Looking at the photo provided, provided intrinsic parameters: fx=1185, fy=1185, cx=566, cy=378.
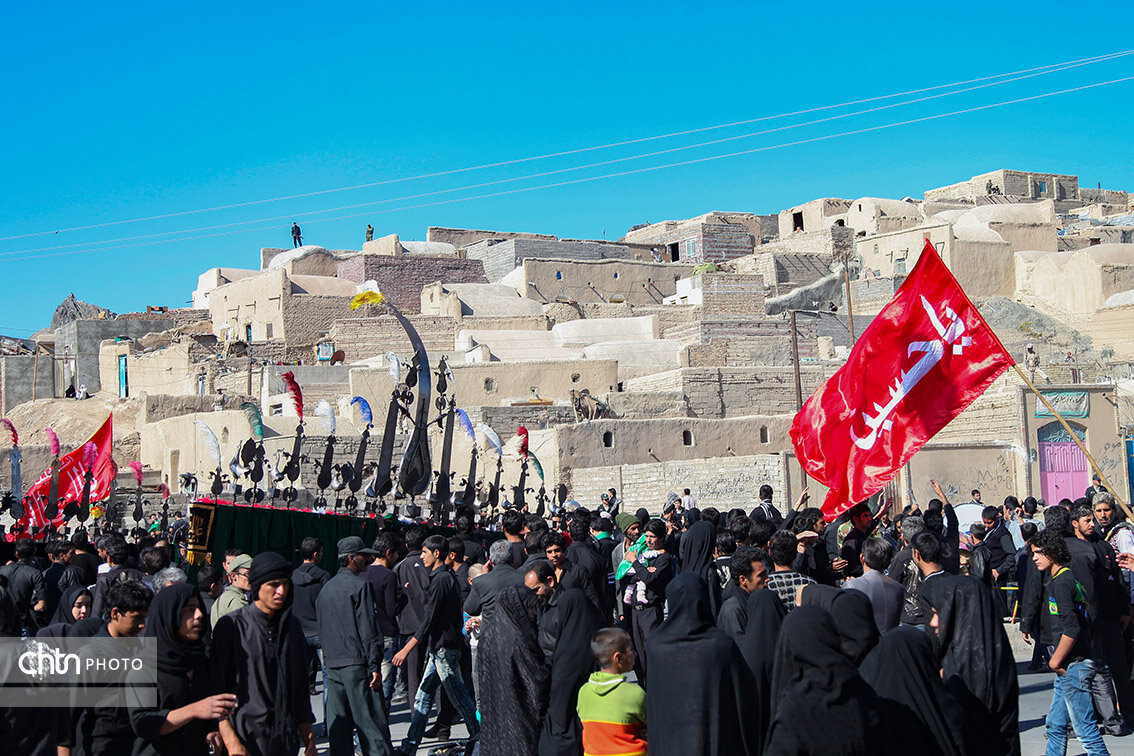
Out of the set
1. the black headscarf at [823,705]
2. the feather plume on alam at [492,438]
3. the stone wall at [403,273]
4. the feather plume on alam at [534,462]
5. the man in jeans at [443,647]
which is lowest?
the man in jeans at [443,647]

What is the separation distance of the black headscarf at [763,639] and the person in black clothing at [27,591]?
5012 mm

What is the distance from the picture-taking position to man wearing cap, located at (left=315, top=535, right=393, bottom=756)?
6641mm

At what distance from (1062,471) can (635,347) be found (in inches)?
656

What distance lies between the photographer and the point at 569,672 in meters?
5.89

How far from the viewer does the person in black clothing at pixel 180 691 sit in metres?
4.86

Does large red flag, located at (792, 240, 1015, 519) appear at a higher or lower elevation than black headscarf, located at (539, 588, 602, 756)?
higher

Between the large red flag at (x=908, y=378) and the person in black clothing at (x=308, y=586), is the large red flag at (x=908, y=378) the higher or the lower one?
the higher one

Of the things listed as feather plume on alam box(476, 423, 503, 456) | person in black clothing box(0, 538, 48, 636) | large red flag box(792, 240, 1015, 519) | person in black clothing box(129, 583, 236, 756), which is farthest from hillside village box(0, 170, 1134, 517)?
person in black clothing box(129, 583, 236, 756)

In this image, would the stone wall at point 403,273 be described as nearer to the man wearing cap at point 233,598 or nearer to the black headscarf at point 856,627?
the man wearing cap at point 233,598

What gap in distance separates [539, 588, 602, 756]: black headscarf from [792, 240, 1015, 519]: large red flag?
296cm

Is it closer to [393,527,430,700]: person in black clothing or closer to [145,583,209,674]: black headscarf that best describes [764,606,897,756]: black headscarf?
[145,583,209,674]: black headscarf

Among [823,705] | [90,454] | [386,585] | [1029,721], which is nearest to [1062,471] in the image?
[1029,721]

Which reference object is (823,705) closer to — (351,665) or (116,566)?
(351,665)

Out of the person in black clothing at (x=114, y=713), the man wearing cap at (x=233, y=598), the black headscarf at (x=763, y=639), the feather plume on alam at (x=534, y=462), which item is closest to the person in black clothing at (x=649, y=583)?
the black headscarf at (x=763, y=639)
